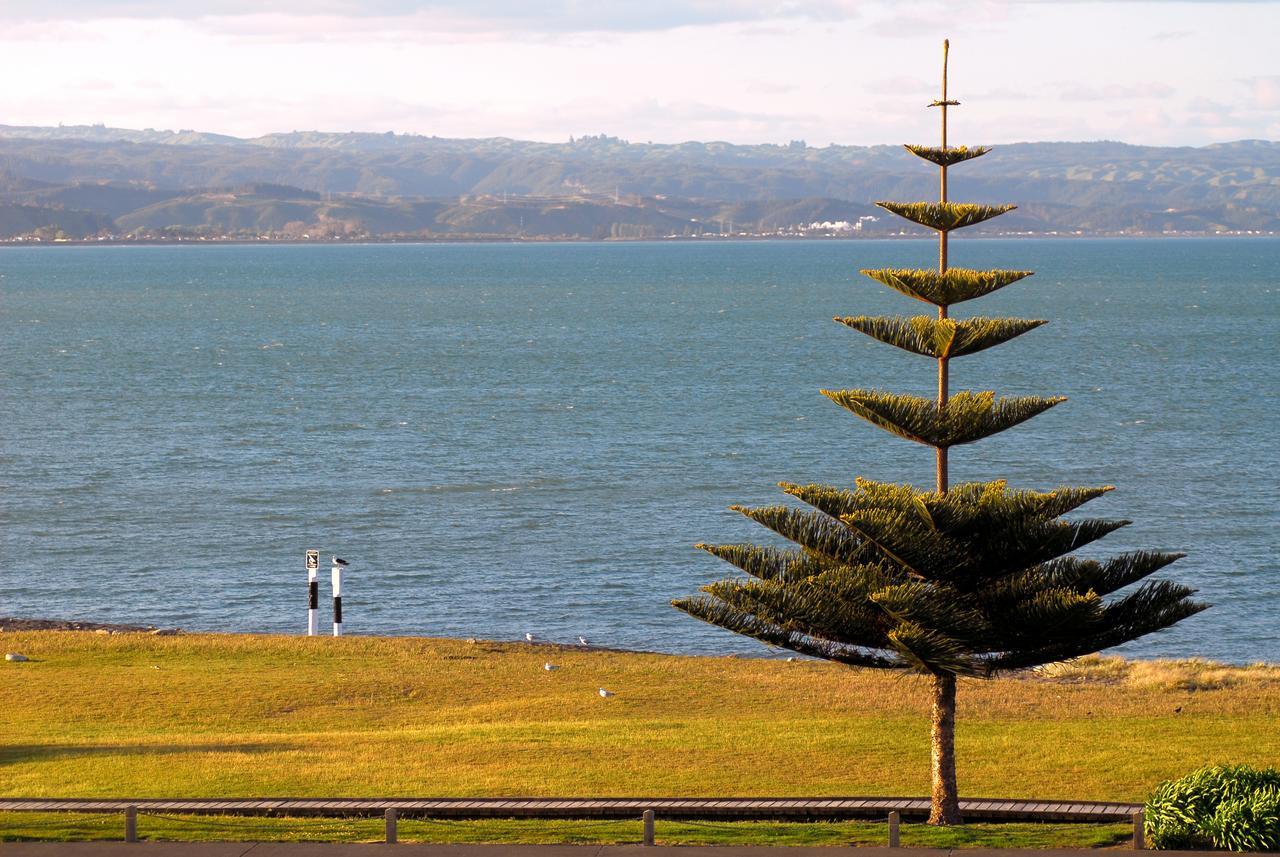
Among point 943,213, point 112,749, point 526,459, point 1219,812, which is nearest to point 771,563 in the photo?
point 943,213

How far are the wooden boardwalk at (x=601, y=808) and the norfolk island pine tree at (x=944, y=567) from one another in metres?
0.65

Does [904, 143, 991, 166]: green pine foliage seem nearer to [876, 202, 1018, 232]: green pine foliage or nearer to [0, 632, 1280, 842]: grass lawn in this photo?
[876, 202, 1018, 232]: green pine foliage

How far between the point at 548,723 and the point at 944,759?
779 centimetres

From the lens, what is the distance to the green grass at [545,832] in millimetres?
13578

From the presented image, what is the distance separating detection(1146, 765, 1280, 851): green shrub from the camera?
39.9 ft

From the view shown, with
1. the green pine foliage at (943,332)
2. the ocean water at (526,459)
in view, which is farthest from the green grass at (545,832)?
the ocean water at (526,459)

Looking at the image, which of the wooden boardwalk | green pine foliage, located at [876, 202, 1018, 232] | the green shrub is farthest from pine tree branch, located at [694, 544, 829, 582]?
the green shrub

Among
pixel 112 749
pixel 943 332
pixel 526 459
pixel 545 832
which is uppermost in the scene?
pixel 943 332

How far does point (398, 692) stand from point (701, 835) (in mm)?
11410

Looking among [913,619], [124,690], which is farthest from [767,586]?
[124,690]

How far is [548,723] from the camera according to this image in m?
21.7

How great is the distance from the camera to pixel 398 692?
80.1 feet

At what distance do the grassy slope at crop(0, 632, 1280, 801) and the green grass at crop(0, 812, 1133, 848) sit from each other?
2303 mm

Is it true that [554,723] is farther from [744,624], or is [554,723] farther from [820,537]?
[820,537]
